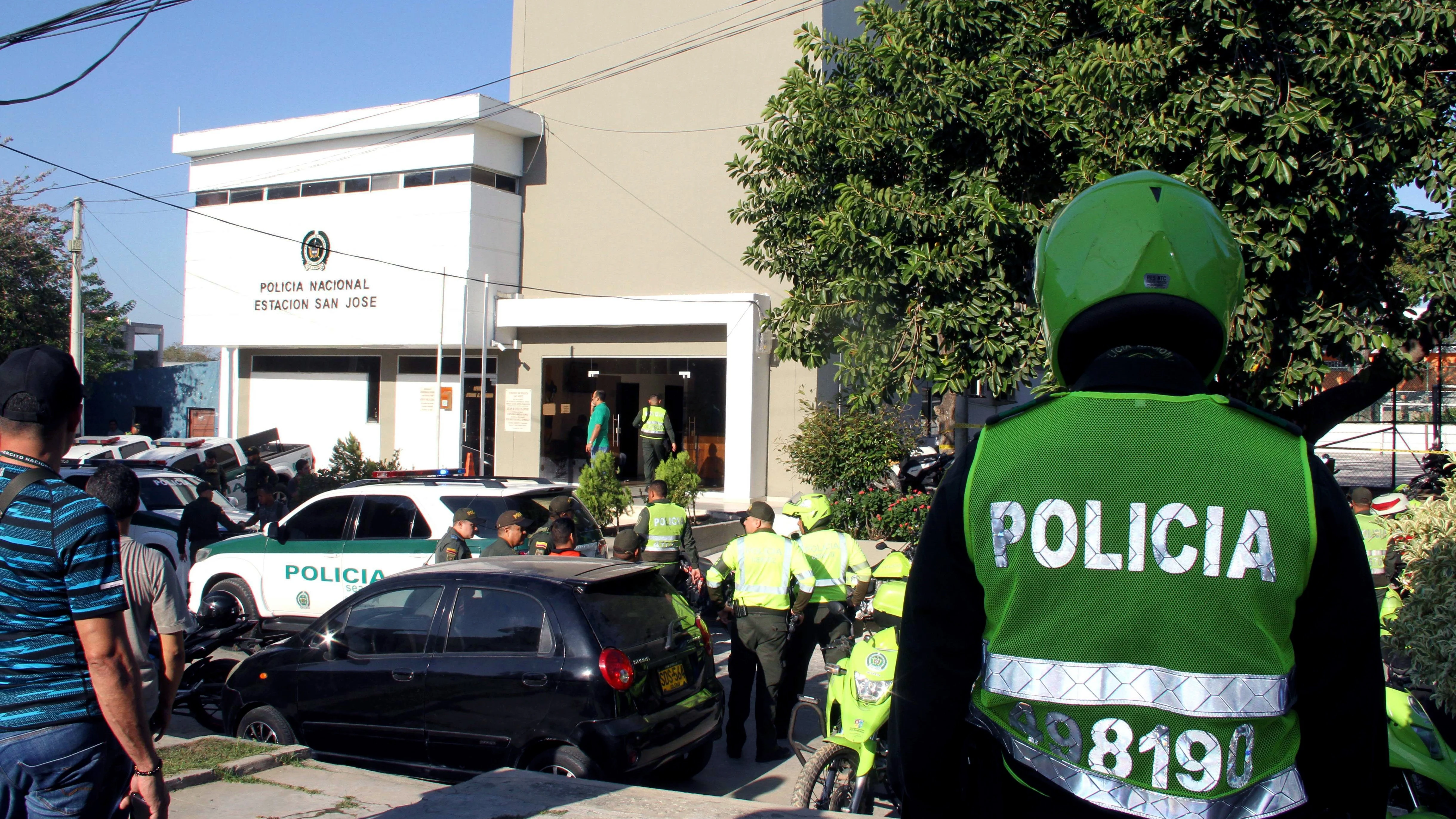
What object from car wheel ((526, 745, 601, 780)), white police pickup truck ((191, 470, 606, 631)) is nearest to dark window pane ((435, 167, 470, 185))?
white police pickup truck ((191, 470, 606, 631))

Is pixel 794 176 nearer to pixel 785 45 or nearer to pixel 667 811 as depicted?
pixel 667 811

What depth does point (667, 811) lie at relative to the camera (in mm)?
4844

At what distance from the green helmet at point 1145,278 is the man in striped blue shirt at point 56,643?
2.53m

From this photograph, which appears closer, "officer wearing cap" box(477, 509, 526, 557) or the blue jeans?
the blue jeans

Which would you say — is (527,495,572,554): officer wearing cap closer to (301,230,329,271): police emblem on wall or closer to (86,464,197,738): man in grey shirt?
(86,464,197,738): man in grey shirt

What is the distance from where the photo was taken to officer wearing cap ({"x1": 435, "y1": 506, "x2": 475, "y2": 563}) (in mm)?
8258

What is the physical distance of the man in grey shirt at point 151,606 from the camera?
4613mm

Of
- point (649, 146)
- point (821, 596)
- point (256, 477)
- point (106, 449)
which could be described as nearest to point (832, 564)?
point (821, 596)

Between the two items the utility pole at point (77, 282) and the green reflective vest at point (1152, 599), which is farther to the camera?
the utility pole at point (77, 282)

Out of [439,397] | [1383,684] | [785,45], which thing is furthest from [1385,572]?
[439,397]

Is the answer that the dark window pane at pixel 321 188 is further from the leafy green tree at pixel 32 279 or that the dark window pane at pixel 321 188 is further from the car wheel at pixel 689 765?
the car wheel at pixel 689 765

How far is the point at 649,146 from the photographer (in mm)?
20109

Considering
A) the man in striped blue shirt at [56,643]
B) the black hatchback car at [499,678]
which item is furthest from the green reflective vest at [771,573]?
the man in striped blue shirt at [56,643]

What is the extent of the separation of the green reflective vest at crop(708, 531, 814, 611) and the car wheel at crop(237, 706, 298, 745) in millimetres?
3157
